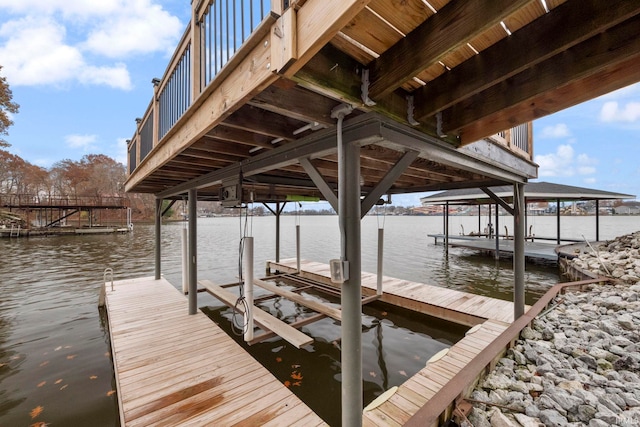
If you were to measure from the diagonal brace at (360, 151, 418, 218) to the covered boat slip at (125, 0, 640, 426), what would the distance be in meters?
0.01

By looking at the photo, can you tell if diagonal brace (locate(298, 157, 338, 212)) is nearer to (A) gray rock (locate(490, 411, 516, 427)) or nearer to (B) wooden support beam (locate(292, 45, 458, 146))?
(B) wooden support beam (locate(292, 45, 458, 146))

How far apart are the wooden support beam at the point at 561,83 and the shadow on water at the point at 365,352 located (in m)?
3.50

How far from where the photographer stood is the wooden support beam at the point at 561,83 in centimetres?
141

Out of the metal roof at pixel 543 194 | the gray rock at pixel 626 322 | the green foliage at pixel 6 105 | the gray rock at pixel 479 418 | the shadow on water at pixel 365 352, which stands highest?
the green foliage at pixel 6 105

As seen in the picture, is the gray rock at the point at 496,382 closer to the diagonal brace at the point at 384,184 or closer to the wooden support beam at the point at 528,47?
the diagonal brace at the point at 384,184

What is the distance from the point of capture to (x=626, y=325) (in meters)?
3.82

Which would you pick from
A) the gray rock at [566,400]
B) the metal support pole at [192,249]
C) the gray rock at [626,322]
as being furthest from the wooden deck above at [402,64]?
the gray rock at [626,322]

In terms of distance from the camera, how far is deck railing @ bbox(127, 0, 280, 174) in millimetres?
1639

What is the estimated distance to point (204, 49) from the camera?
2.41 m

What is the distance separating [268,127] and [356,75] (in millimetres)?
966

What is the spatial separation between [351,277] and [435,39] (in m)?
1.66

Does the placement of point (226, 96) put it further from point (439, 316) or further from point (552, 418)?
point (439, 316)

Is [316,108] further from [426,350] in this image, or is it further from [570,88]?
[426,350]

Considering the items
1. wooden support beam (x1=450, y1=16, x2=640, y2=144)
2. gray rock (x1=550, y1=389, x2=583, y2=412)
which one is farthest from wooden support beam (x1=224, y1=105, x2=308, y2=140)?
gray rock (x1=550, y1=389, x2=583, y2=412)
